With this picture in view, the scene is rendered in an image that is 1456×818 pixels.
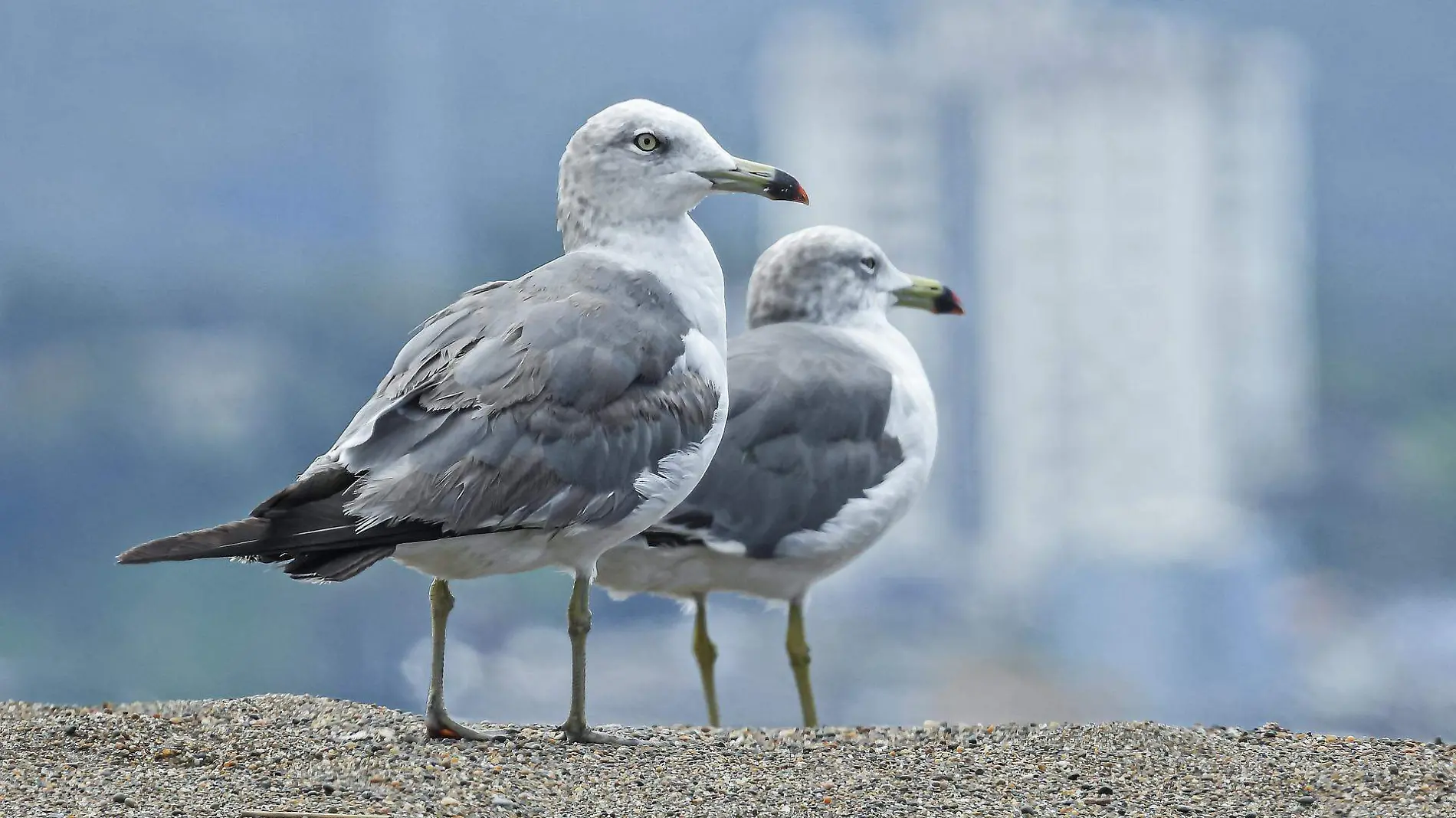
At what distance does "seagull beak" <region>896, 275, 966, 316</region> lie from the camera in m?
4.98

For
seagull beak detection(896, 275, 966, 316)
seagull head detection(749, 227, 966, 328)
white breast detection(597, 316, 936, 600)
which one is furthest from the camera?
seagull beak detection(896, 275, 966, 316)

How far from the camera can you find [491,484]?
10.0ft

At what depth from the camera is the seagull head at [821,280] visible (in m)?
4.79

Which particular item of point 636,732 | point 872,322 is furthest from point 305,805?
point 872,322

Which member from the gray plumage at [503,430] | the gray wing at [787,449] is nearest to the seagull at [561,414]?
the gray plumage at [503,430]

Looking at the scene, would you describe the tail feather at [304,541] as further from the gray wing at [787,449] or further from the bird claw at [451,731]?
the gray wing at [787,449]

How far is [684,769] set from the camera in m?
3.12

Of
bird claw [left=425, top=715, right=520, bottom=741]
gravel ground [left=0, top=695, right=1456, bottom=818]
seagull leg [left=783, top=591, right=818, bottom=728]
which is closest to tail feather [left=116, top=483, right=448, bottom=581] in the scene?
gravel ground [left=0, top=695, right=1456, bottom=818]

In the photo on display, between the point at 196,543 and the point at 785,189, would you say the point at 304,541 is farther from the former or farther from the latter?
the point at 785,189

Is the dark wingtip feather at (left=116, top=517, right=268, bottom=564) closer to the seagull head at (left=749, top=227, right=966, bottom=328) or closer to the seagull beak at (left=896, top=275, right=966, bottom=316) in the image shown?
the seagull head at (left=749, top=227, right=966, bottom=328)

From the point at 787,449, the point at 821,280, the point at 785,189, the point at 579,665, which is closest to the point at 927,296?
the point at 821,280

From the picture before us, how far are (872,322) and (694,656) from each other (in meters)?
1.06

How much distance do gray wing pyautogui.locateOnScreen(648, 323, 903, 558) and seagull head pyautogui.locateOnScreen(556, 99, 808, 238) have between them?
0.76 m

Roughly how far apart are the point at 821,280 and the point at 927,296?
383mm
